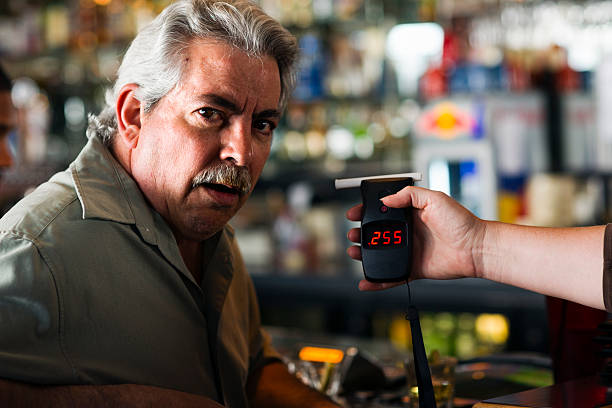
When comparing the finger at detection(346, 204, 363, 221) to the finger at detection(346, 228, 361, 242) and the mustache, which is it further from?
the mustache

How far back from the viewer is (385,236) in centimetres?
116

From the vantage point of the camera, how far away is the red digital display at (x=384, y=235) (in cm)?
116

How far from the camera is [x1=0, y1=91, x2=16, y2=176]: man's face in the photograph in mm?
1892

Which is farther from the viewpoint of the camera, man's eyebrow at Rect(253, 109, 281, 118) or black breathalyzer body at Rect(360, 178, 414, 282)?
man's eyebrow at Rect(253, 109, 281, 118)

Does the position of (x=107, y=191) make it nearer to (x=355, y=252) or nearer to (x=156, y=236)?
(x=156, y=236)

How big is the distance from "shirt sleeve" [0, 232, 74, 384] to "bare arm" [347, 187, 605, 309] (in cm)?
47

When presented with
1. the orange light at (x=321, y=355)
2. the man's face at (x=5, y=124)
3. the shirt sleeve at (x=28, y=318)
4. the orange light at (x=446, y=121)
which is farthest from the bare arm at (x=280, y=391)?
the orange light at (x=446, y=121)

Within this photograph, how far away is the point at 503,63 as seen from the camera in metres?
3.68

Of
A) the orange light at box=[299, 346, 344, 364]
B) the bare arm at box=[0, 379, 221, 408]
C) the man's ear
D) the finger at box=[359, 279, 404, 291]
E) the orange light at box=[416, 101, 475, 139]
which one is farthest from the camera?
the orange light at box=[416, 101, 475, 139]

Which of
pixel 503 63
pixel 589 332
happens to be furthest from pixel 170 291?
pixel 503 63

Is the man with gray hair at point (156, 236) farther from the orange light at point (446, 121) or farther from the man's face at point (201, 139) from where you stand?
the orange light at point (446, 121)

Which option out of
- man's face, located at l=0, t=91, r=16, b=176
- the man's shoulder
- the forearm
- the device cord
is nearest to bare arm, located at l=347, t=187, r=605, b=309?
the forearm

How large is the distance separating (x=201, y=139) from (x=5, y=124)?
0.90 meters

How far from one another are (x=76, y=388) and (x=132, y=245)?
0.24 metres
